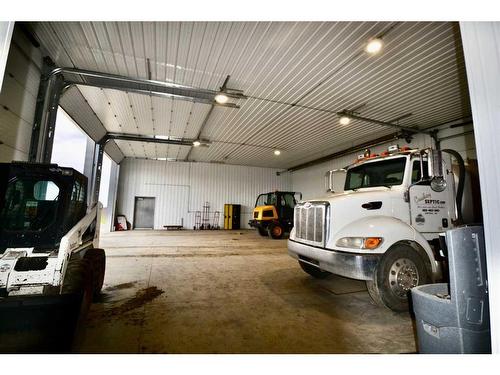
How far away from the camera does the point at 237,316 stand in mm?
3016

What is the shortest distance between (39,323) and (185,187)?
1512 centimetres

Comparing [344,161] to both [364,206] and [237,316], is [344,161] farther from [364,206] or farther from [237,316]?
[237,316]

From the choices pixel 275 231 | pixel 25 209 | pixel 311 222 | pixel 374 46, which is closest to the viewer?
pixel 25 209

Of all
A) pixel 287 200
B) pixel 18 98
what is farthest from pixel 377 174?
pixel 287 200

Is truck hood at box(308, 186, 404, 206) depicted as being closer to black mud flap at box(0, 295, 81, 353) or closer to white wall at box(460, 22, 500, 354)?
white wall at box(460, 22, 500, 354)

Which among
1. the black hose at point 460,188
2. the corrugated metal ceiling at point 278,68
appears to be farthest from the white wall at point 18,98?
the black hose at point 460,188

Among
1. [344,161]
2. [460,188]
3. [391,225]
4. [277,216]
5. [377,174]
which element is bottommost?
[391,225]

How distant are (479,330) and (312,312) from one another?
5.90 feet

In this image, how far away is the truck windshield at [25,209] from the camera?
2736 millimetres

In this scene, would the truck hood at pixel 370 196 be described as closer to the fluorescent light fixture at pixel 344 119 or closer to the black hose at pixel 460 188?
the black hose at pixel 460 188

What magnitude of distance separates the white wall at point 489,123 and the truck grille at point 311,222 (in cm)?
204

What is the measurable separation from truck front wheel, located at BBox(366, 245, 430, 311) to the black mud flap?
3657 millimetres

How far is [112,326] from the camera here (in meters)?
2.70

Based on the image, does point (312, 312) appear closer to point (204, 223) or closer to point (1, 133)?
point (1, 133)
